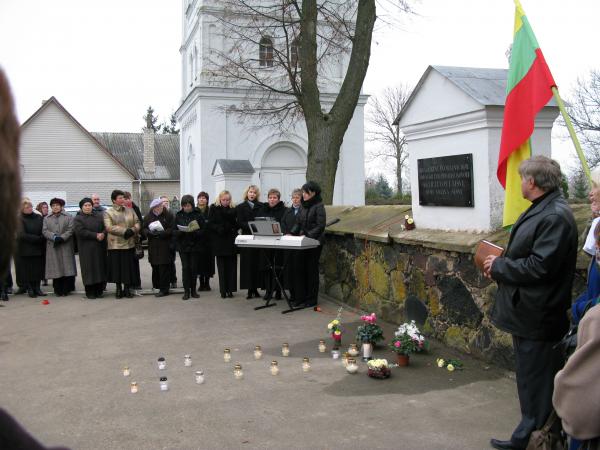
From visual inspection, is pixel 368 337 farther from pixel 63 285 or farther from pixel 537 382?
pixel 63 285

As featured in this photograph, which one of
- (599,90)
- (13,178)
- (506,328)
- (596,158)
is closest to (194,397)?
(506,328)

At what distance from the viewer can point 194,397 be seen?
5.43 m

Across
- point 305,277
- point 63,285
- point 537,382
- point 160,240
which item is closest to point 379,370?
point 537,382

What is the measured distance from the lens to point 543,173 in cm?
410

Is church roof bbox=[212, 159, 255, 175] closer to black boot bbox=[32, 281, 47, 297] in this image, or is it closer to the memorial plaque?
black boot bbox=[32, 281, 47, 297]

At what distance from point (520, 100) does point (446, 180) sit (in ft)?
6.29

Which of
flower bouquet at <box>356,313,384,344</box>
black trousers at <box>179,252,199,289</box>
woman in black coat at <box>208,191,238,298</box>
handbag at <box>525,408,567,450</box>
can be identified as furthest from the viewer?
black trousers at <box>179,252,199,289</box>

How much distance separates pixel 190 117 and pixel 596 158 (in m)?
18.0

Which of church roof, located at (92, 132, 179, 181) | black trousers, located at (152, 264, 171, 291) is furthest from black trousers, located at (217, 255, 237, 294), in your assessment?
church roof, located at (92, 132, 179, 181)

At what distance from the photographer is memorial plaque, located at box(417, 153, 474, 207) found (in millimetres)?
6656

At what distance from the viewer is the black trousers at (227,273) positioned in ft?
35.0

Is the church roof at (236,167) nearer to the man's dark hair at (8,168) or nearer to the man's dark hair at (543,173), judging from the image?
the man's dark hair at (543,173)

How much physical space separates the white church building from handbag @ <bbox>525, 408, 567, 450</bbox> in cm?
2044

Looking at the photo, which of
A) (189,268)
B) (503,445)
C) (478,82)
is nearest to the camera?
(503,445)
